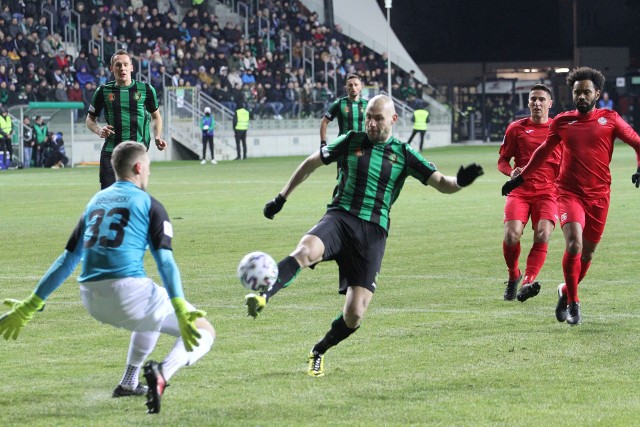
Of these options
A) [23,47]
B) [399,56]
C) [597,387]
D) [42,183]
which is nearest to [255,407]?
[597,387]

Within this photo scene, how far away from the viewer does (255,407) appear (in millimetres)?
6695

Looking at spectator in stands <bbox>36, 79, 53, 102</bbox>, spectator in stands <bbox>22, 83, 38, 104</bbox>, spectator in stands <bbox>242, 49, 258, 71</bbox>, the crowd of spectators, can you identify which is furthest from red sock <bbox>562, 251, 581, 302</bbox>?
spectator in stands <bbox>242, 49, 258, 71</bbox>

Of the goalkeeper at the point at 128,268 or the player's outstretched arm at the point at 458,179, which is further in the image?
the player's outstretched arm at the point at 458,179

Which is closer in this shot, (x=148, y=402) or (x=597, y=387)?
(x=148, y=402)

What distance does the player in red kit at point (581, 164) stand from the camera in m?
9.94

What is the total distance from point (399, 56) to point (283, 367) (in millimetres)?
55895

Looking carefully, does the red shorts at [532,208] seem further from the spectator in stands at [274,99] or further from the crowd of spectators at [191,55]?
the spectator in stands at [274,99]

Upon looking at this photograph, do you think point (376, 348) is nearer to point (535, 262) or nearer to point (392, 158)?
point (392, 158)

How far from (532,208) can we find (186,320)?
6.07 metres

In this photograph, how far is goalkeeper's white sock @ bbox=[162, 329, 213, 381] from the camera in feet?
20.9

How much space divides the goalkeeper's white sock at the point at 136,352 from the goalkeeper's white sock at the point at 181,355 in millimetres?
233

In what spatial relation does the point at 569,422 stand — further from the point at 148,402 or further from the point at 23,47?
the point at 23,47

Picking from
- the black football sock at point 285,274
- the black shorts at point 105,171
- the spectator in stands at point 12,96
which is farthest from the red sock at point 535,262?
the spectator in stands at point 12,96

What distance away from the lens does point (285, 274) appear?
7.16 m
